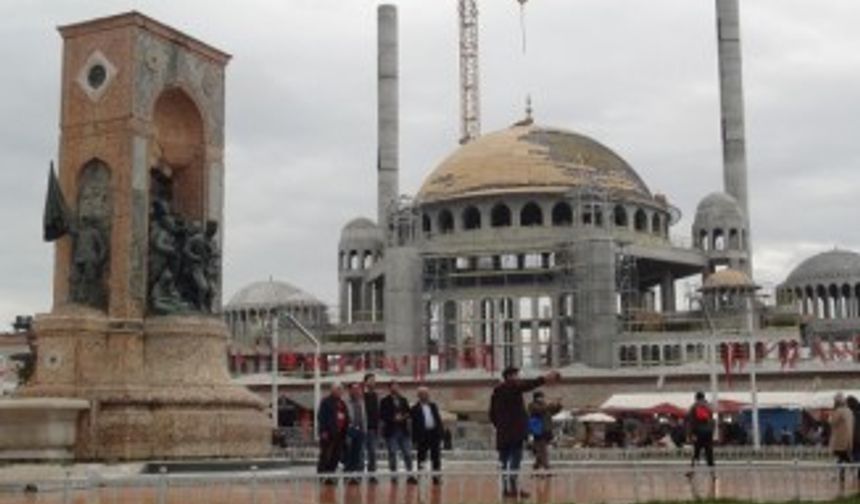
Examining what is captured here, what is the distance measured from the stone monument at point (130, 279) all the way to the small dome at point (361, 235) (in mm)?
65398

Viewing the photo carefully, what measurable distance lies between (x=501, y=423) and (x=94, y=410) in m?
7.97

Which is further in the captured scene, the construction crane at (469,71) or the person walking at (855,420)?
the construction crane at (469,71)

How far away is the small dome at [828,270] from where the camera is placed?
288 feet

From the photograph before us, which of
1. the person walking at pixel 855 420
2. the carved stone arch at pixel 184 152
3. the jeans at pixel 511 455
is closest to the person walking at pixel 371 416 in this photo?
the jeans at pixel 511 455

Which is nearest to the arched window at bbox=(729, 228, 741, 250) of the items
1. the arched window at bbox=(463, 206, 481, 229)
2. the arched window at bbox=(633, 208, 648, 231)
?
the arched window at bbox=(633, 208, 648, 231)

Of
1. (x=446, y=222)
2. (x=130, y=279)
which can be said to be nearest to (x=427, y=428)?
(x=130, y=279)

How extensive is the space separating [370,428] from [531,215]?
55939mm

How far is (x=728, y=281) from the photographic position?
7081 cm

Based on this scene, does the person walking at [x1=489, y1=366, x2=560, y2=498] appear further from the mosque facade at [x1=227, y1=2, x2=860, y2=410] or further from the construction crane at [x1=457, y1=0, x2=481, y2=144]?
the construction crane at [x1=457, y1=0, x2=481, y2=144]

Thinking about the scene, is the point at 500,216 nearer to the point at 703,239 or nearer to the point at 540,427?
the point at 703,239

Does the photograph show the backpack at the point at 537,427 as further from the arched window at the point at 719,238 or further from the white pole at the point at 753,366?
the arched window at the point at 719,238

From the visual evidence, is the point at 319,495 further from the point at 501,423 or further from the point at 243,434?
the point at 243,434

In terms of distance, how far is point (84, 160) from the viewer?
2184cm

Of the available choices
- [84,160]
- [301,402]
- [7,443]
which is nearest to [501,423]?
[7,443]
